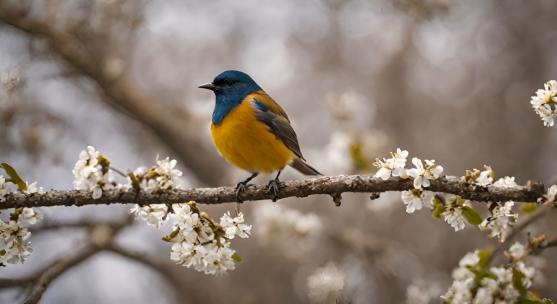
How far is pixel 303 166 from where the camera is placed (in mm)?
4883

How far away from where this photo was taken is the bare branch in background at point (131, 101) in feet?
18.2

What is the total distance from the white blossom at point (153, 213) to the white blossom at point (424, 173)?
130 centimetres

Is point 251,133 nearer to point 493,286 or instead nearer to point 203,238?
point 203,238

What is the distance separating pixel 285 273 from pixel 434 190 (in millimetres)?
5542

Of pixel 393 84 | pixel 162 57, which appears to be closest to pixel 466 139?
pixel 393 84

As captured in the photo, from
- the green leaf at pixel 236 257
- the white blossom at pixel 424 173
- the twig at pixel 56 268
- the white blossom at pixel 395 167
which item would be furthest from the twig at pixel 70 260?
the white blossom at pixel 424 173

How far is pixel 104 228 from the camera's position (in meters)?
5.14

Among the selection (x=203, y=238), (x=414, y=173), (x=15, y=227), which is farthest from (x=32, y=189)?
(x=414, y=173)

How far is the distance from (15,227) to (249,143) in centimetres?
194

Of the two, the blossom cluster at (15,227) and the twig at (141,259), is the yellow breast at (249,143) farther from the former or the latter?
the blossom cluster at (15,227)

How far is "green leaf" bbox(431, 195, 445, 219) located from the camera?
2.86 m

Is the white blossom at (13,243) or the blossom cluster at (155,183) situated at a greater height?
the blossom cluster at (155,183)

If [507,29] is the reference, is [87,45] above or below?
below

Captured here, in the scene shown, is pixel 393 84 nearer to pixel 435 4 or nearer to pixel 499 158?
pixel 499 158
